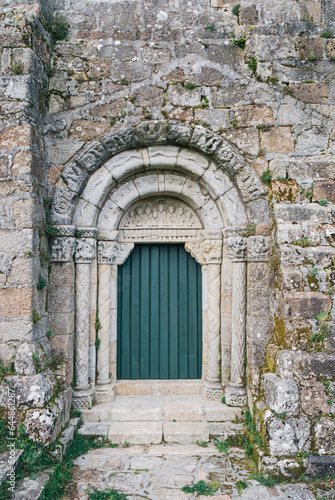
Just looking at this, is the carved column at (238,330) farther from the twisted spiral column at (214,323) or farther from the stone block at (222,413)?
the twisted spiral column at (214,323)

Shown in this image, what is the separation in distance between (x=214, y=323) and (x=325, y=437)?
1.69 metres

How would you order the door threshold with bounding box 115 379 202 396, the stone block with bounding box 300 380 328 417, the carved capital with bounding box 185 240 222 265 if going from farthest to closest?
the door threshold with bounding box 115 379 202 396, the carved capital with bounding box 185 240 222 265, the stone block with bounding box 300 380 328 417

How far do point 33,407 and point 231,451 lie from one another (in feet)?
7.14

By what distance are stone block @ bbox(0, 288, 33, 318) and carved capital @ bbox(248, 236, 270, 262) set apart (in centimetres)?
252

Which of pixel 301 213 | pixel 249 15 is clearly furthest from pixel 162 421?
pixel 249 15

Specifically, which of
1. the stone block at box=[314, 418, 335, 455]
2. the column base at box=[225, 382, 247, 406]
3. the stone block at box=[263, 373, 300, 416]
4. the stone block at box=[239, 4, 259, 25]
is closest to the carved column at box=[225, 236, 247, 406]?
the column base at box=[225, 382, 247, 406]

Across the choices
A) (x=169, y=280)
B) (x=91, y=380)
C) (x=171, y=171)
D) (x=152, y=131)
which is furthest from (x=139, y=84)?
(x=91, y=380)

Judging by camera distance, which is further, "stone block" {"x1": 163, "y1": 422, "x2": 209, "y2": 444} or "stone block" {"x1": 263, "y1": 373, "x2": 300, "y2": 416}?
"stone block" {"x1": 163, "y1": 422, "x2": 209, "y2": 444}

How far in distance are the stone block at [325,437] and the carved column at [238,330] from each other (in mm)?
1070

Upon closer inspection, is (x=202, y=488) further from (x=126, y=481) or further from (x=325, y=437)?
(x=325, y=437)

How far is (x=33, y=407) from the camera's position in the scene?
3633 mm

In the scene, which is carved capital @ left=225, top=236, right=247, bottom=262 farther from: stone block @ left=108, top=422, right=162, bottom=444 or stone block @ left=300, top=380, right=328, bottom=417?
stone block @ left=108, top=422, right=162, bottom=444

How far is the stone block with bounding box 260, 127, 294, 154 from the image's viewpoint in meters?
4.48

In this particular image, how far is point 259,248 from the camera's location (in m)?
4.38
